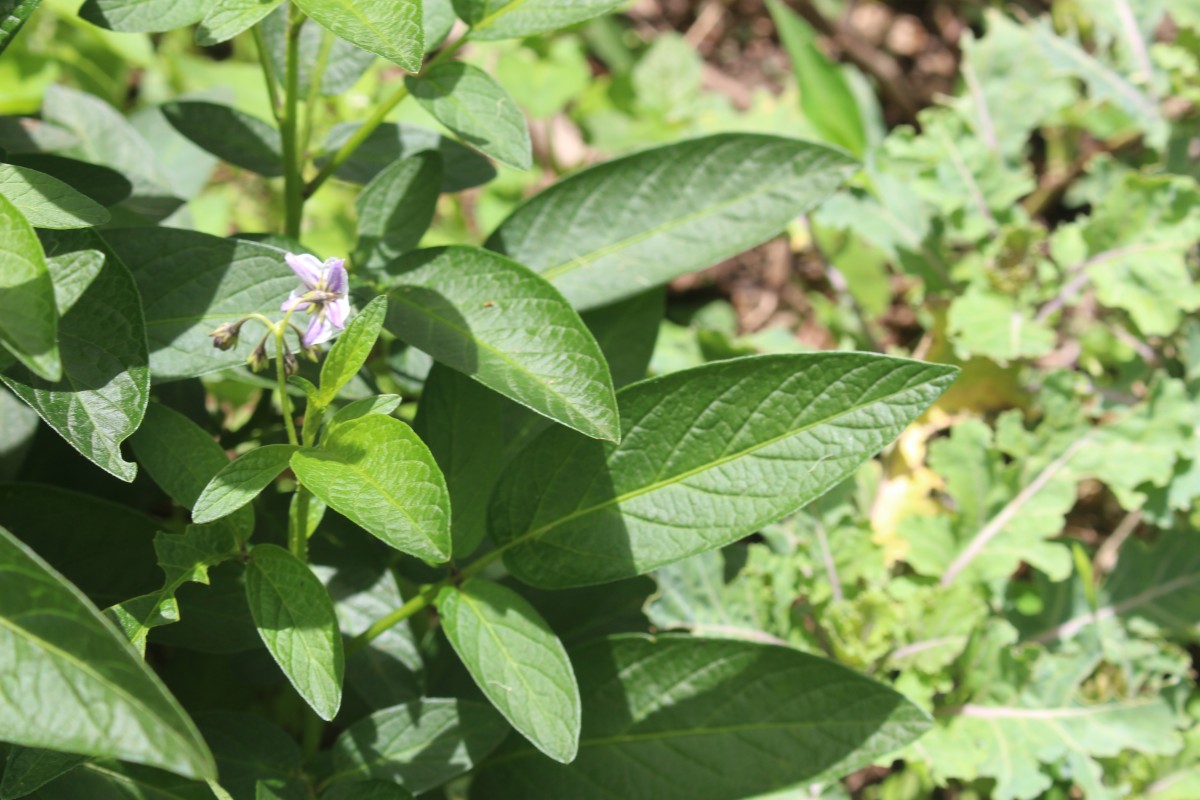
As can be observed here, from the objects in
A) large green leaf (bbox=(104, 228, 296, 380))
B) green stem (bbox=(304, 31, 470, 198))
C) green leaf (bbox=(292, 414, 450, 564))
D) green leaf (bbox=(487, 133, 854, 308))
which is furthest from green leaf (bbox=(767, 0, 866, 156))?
green leaf (bbox=(292, 414, 450, 564))

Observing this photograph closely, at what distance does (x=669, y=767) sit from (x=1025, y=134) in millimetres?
1389

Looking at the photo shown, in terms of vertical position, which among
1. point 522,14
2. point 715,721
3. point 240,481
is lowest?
point 715,721

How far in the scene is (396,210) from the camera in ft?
3.81

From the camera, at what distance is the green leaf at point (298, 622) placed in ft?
2.95

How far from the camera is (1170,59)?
6.40 ft

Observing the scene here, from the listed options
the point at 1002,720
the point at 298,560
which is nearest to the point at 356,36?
the point at 298,560

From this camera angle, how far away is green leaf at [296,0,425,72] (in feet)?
2.89

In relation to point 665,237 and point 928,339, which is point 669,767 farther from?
point 928,339

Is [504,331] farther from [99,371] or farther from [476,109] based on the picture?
[99,371]

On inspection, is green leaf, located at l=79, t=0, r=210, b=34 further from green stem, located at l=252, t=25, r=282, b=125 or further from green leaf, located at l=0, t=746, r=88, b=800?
green leaf, located at l=0, t=746, r=88, b=800

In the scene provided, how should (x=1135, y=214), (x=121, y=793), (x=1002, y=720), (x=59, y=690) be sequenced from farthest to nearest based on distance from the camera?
(x=1135, y=214)
(x=1002, y=720)
(x=121, y=793)
(x=59, y=690)

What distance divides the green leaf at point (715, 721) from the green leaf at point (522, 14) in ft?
2.20

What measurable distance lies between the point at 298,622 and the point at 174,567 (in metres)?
0.13

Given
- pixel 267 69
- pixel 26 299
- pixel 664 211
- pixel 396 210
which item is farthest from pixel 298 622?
pixel 664 211
